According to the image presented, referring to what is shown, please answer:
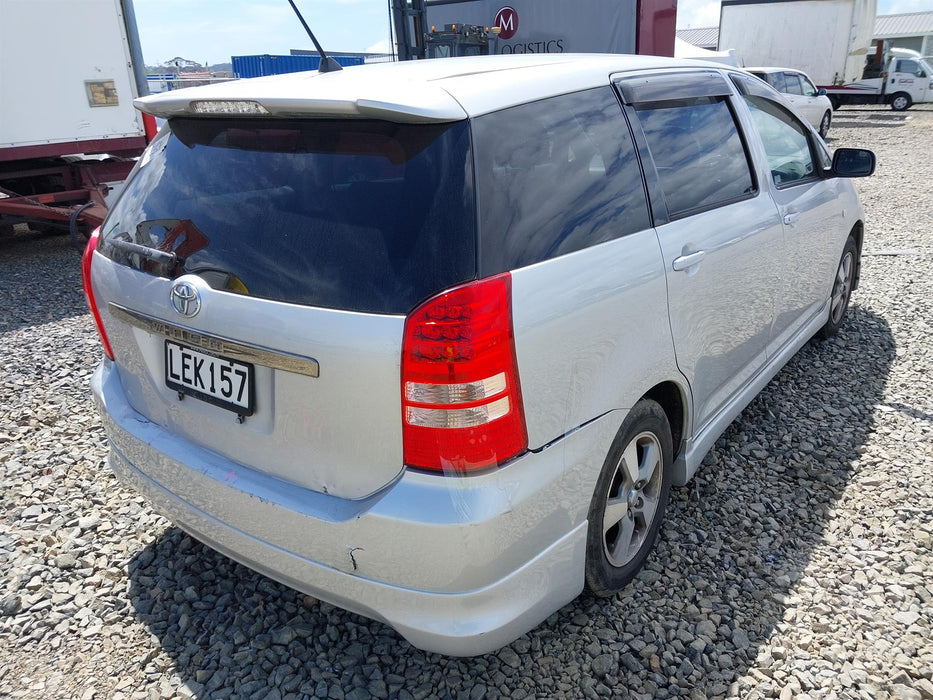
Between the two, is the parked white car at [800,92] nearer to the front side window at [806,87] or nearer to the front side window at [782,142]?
the front side window at [806,87]

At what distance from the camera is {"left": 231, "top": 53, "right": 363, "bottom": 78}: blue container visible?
1115 inches

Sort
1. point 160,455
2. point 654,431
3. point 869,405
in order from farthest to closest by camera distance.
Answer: point 869,405 < point 654,431 < point 160,455

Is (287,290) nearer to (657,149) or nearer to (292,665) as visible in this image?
(292,665)

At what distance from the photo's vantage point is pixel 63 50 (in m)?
7.29

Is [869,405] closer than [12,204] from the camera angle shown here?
Yes

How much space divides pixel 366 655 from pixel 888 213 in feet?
31.6

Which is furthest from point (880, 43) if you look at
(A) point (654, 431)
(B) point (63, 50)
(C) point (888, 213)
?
(A) point (654, 431)

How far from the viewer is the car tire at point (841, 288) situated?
4551mm

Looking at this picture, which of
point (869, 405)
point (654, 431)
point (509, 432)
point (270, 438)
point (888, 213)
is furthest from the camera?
point (888, 213)

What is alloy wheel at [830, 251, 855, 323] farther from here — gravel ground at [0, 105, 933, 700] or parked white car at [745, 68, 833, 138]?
parked white car at [745, 68, 833, 138]

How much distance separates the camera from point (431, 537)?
66.0 inches

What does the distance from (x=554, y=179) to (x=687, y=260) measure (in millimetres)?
687

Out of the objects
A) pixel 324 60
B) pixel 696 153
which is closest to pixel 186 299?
pixel 324 60

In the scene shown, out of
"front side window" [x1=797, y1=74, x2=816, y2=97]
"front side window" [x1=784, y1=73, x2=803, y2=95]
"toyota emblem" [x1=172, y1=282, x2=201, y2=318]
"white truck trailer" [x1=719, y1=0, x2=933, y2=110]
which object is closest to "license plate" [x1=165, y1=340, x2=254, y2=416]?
"toyota emblem" [x1=172, y1=282, x2=201, y2=318]
